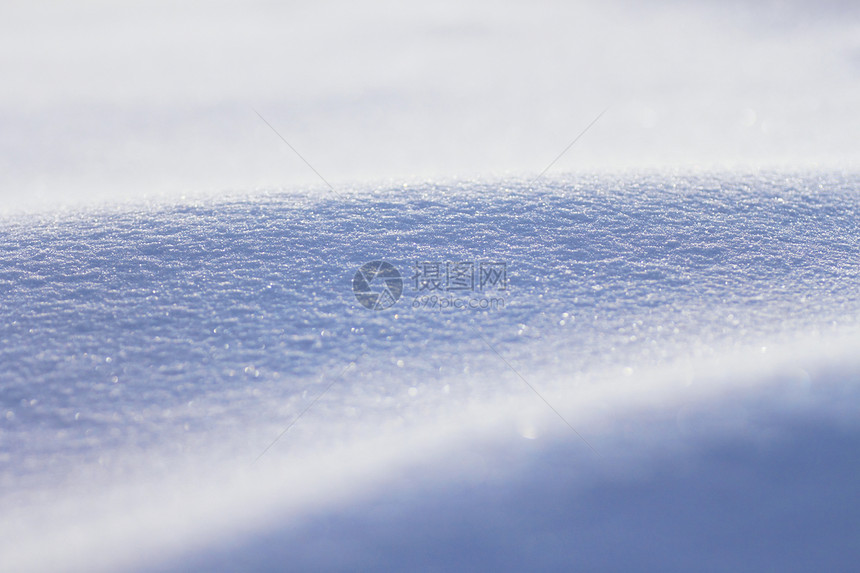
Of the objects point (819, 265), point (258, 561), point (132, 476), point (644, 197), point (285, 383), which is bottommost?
point (258, 561)

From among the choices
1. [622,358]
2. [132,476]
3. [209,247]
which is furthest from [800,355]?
[209,247]

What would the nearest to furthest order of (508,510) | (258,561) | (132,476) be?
(258,561)
(508,510)
(132,476)

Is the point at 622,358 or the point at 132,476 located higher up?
the point at 622,358

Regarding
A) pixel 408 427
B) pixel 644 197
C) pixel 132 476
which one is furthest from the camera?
pixel 644 197

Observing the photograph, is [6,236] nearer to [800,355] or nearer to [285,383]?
[285,383]

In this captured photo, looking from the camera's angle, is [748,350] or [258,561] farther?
[748,350]

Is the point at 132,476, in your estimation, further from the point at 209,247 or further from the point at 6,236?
the point at 6,236

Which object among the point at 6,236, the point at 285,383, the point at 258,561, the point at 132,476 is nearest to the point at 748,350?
the point at 285,383
